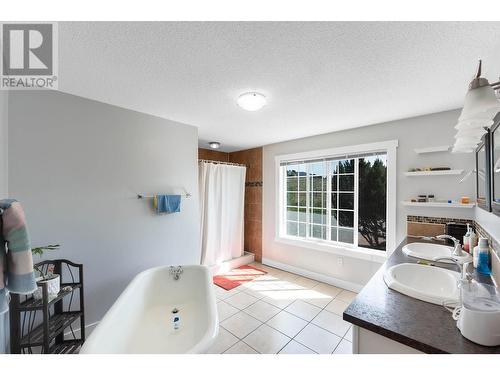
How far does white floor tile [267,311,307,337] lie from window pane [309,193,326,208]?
5.63 ft

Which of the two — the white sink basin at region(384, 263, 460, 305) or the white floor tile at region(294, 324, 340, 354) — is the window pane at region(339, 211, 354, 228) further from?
the white sink basin at region(384, 263, 460, 305)

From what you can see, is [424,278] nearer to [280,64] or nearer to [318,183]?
[280,64]

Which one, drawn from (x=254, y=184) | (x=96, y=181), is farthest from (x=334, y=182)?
(x=96, y=181)

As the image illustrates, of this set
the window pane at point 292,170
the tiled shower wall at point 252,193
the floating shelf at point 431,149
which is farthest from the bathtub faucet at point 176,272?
the floating shelf at point 431,149

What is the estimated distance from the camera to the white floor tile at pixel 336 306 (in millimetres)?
2459

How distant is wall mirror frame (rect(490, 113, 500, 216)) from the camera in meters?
1.29

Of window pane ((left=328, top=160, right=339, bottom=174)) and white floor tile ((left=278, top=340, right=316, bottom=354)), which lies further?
window pane ((left=328, top=160, right=339, bottom=174))

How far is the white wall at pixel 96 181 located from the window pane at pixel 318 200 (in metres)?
2.16

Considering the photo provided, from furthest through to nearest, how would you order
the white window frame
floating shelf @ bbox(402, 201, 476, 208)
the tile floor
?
the white window frame → floating shelf @ bbox(402, 201, 476, 208) → the tile floor

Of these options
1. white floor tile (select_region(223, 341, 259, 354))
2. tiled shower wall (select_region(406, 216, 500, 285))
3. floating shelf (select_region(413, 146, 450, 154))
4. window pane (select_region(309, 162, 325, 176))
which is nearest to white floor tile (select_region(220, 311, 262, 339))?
white floor tile (select_region(223, 341, 259, 354))

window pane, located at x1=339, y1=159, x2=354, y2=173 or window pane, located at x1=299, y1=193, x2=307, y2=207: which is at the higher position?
window pane, located at x1=339, y1=159, x2=354, y2=173

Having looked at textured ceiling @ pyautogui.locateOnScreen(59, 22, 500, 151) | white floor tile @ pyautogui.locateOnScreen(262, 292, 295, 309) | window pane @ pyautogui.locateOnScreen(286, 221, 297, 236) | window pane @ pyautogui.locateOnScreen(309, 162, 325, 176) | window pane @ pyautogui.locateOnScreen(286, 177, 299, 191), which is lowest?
white floor tile @ pyautogui.locateOnScreen(262, 292, 295, 309)
